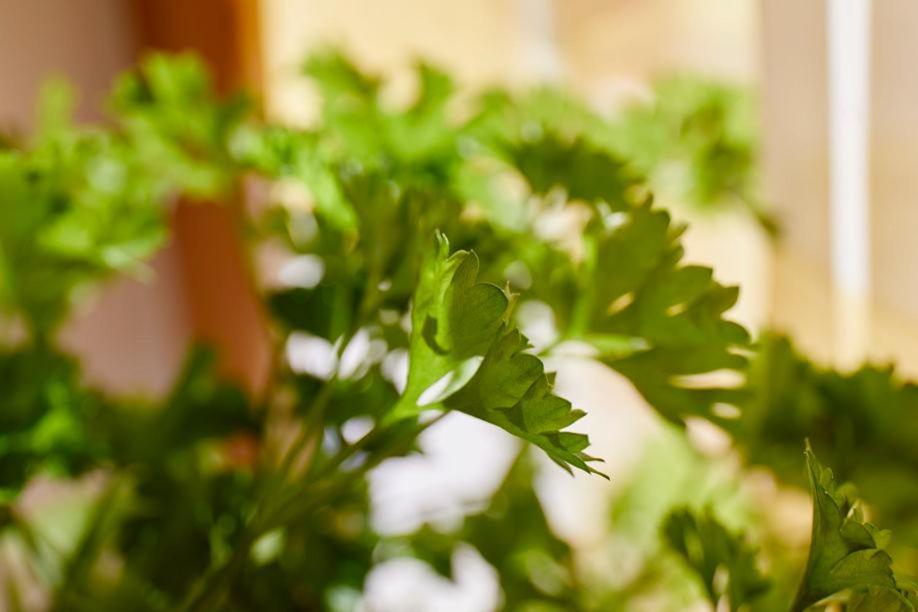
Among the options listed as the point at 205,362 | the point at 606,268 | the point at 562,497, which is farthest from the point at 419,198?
the point at 562,497

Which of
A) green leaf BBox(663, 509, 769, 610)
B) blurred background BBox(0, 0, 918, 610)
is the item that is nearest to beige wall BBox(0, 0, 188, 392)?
blurred background BBox(0, 0, 918, 610)

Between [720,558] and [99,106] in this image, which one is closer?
[720,558]

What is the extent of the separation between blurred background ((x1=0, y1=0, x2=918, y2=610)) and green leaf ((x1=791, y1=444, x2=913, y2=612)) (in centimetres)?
24

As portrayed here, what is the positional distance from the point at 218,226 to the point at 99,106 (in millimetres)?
269

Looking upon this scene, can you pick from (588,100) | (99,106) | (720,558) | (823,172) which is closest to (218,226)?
(99,106)

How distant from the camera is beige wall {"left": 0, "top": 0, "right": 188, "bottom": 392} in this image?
1.32 m

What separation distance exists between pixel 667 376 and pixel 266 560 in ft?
1.03

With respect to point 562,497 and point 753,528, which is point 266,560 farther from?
point 562,497

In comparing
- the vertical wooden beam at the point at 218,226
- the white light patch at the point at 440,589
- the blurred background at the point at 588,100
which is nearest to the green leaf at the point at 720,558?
the blurred background at the point at 588,100

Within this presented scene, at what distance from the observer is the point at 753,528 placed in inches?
33.0

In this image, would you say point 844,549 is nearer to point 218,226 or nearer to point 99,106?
point 218,226

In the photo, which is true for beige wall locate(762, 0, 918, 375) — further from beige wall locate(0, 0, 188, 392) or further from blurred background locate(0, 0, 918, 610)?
beige wall locate(0, 0, 188, 392)

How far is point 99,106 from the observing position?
150cm

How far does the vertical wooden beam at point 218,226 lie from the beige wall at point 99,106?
5 cm
